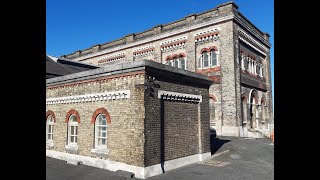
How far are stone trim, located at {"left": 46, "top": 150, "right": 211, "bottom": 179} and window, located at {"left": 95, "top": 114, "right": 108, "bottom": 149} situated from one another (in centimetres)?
71

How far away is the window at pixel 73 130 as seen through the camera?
1280 centimetres

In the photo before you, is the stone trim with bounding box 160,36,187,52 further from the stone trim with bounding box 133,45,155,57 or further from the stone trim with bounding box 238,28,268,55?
the stone trim with bounding box 238,28,268,55

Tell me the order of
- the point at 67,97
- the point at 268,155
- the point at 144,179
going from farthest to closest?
the point at 268,155, the point at 67,97, the point at 144,179

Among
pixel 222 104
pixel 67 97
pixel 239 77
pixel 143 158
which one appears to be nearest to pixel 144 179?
pixel 143 158

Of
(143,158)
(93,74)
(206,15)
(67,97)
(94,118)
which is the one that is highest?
(206,15)

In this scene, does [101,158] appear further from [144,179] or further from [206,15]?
[206,15]

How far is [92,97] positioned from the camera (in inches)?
458

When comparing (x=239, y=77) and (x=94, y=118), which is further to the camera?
(x=239, y=77)

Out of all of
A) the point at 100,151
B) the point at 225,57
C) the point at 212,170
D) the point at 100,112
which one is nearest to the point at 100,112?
the point at 100,112

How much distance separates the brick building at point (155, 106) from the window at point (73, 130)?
52mm

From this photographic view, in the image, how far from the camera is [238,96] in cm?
2073

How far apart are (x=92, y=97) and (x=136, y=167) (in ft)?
13.4

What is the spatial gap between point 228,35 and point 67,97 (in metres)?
14.4

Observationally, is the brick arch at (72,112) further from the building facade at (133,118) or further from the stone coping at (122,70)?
the stone coping at (122,70)
